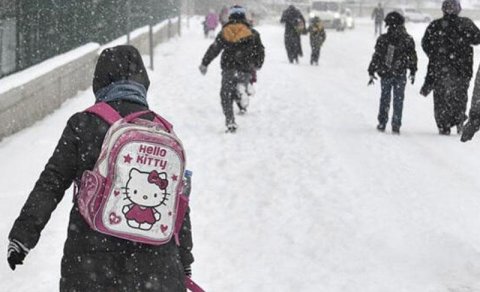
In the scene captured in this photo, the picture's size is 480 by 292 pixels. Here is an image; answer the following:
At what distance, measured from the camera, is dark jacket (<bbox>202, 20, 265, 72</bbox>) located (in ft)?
36.1

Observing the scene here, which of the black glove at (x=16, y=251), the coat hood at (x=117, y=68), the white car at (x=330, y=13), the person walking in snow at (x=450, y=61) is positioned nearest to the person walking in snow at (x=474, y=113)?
the coat hood at (x=117, y=68)

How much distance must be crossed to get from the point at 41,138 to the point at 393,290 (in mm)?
5684

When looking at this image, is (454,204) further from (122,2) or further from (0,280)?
(122,2)

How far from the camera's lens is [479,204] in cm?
761

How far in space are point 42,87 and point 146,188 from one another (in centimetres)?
847

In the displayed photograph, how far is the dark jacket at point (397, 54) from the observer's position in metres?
10.9

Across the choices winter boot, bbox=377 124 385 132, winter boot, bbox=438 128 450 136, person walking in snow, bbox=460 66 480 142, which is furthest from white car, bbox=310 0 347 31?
person walking in snow, bbox=460 66 480 142

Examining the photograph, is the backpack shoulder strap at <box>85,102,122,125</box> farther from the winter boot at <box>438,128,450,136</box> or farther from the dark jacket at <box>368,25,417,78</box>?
the winter boot at <box>438,128,450,136</box>

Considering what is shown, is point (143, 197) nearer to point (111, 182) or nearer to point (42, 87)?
point (111, 182)

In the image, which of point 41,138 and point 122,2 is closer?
point 41,138

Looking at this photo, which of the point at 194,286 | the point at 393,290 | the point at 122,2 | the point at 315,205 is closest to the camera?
the point at 194,286

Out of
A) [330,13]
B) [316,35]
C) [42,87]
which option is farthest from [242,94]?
[330,13]

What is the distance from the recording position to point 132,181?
2.98m

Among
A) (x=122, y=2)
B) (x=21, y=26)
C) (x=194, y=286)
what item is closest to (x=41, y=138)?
(x=21, y=26)
